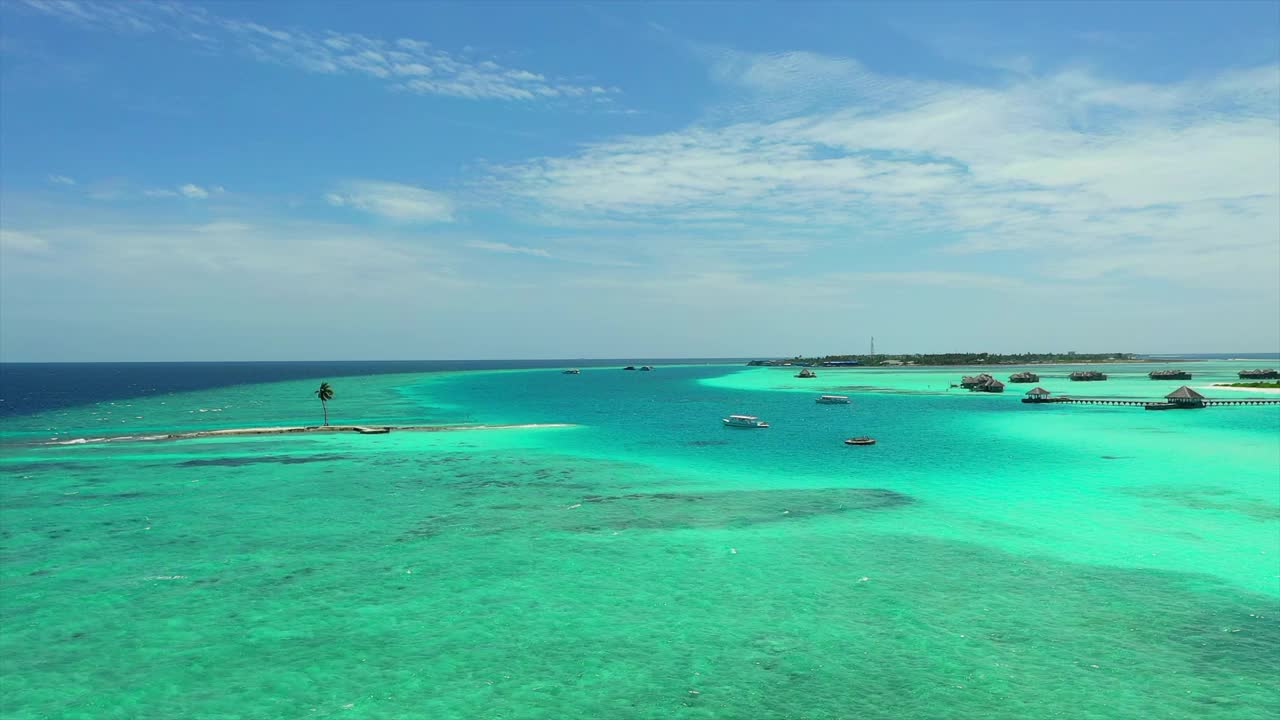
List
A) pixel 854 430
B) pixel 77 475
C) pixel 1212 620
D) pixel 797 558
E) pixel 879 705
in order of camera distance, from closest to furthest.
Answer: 1. pixel 879 705
2. pixel 1212 620
3. pixel 797 558
4. pixel 77 475
5. pixel 854 430

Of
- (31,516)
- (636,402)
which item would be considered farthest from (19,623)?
(636,402)

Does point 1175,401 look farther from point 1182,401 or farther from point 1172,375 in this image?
point 1172,375

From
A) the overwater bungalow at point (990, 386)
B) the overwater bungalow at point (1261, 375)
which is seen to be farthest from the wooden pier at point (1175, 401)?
the overwater bungalow at point (1261, 375)

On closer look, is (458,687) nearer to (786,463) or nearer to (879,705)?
(879,705)

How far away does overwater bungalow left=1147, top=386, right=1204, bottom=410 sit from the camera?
316 feet

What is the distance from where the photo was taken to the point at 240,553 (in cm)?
3158

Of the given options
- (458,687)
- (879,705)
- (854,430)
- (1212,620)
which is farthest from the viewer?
(854,430)

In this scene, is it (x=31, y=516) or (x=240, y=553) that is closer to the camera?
(x=240, y=553)

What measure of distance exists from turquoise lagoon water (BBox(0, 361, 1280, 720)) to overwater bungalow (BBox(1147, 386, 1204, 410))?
159 ft

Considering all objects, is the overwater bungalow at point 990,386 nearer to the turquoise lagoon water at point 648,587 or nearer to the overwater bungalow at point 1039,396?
the overwater bungalow at point 1039,396

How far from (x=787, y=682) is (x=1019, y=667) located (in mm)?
6659

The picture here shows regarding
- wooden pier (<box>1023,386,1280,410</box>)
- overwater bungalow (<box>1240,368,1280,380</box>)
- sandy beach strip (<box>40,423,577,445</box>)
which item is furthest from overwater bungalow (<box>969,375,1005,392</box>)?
sandy beach strip (<box>40,423,577,445</box>)

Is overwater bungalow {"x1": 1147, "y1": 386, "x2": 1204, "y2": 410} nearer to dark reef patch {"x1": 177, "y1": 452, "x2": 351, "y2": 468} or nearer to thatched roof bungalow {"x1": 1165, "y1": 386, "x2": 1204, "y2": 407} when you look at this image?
thatched roof bungalow {"x1": 1165, "y1": 386, "x2": 1204, "y2": 407}

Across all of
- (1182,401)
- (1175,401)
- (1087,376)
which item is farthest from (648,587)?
(1087,376)
